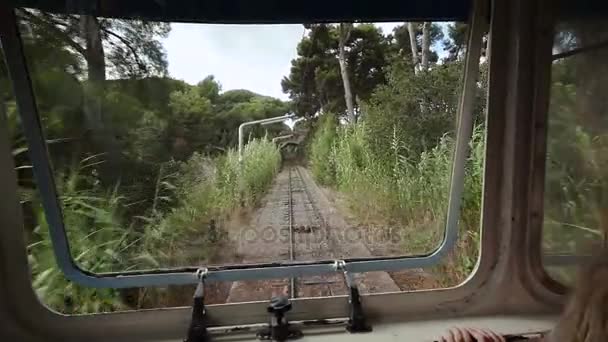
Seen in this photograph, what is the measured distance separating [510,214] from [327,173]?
0.57 metres

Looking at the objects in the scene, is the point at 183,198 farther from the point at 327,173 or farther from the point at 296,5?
the point at 296,5

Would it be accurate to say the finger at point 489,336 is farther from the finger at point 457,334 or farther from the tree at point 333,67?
the tree at point 333,67

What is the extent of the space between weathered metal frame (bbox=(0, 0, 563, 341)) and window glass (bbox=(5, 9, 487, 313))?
36mm

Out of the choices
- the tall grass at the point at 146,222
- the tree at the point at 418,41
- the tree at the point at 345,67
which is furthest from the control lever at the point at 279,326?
the tree at the point at 418,41

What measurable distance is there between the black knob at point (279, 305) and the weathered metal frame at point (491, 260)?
68 mm

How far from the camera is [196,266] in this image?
4.41ft

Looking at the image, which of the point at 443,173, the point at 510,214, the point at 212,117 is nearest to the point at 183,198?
the point at 212,117

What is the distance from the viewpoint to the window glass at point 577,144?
4.19 ft

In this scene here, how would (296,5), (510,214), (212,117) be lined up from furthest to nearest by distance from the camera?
1. (510,214)
2. (212,117)
3. (296,5)

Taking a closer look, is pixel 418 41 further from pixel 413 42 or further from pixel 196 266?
pixel 196 266

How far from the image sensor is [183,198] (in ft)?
4.20

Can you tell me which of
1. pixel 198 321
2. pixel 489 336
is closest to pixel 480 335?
pixel 489 336

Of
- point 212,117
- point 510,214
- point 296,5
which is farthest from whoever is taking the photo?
point 510,214

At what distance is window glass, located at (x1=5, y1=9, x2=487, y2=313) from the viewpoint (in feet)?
3.79
